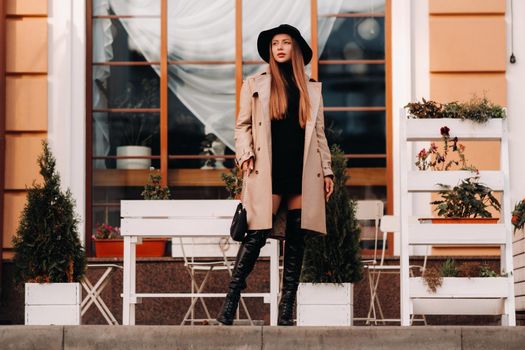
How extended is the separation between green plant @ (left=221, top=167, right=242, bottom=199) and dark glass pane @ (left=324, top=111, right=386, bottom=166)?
1.02 metres

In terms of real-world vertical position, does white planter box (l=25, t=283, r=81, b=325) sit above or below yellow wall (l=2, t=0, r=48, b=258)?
below

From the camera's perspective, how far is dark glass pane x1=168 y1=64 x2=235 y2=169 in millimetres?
11039

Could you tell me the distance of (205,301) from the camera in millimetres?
10352

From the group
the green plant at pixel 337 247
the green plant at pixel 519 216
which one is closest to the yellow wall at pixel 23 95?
the green plant at pixel 337 247

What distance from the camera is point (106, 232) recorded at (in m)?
10.7

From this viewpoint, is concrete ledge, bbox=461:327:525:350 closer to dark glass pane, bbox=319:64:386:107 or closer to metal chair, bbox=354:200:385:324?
metal chair, bbox=354:200:385:324

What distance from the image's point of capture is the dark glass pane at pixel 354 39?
1099 cm

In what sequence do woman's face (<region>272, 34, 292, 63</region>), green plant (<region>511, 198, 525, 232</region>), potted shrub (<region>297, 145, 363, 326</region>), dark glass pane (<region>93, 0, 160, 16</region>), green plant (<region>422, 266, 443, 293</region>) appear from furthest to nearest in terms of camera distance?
dark glass pane (<region>93, 0, 160, 16</region>), green plant (<region>511, 198, 525, 232</region>), potted shrub (<region>297, 145, 363, 326</region>), green plant (<region>422, 266, 443, 293</region>), woman's face (<region>272, 34, 292, 63</region>)

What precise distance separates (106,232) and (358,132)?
2.32 m

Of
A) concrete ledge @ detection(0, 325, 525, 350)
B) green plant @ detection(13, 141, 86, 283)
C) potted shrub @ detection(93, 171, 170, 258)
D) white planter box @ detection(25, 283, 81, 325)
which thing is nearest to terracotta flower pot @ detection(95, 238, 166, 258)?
potted shrub @ detection(93, 171, 170, 258)

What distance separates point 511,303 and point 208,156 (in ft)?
11.7

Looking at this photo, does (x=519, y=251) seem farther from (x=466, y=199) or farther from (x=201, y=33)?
(x=201, y=33)

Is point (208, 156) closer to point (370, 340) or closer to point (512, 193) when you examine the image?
point (512, 193)

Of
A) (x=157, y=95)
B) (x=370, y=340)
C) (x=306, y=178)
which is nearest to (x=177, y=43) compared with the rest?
(x=157, y=95)
